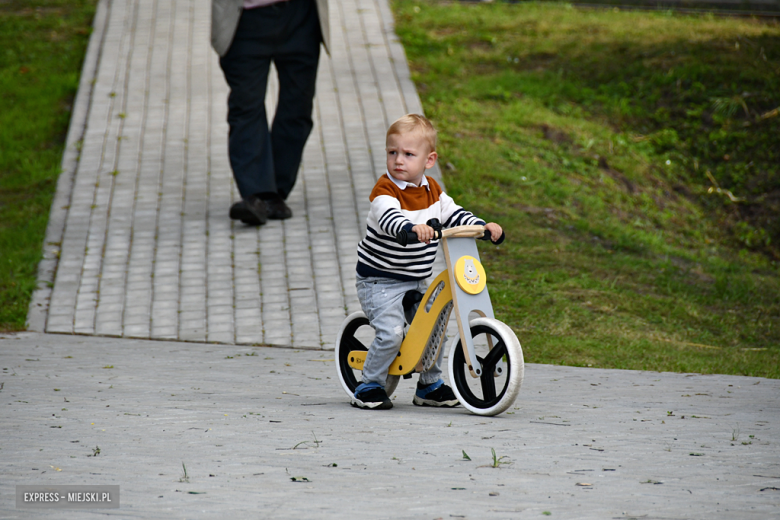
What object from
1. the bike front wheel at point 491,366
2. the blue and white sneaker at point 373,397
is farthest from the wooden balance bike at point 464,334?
the blue and white sneaker at point 373,397

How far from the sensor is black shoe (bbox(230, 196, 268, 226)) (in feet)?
Result: 22.9

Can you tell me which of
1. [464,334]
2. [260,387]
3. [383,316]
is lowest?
[260,387]

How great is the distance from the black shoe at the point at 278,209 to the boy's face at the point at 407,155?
3.50 metres

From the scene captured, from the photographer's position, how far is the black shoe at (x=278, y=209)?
7262 mm

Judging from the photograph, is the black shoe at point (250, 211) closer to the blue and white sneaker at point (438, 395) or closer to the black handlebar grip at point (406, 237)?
the blue and white sneaker at point (438, 395)

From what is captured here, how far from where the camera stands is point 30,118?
942cm

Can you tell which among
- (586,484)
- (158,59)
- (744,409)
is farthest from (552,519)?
(158,59)

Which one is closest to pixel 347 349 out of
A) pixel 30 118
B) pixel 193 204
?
pixel 193 204

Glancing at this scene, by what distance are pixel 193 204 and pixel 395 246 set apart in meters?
4.04

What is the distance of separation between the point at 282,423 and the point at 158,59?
786 cm

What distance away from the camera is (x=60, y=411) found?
3820 mm

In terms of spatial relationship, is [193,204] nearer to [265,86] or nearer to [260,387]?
[265,86]

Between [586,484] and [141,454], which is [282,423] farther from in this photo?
[586,484]

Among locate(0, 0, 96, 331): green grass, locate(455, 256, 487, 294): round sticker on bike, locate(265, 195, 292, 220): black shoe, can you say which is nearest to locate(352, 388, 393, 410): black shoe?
locate(455, 256, 487, 294): round sticker on bike
